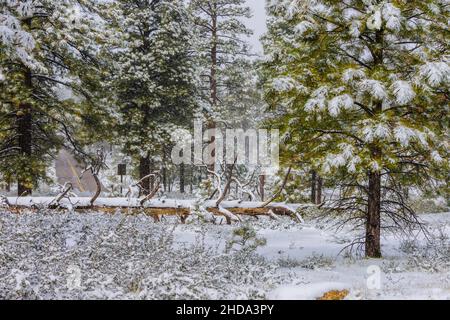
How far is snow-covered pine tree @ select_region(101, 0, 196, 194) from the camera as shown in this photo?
1891 cm

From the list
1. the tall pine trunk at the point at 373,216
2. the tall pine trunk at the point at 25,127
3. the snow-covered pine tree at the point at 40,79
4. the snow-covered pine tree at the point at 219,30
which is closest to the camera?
the tall pine trunk at the point at 373,216

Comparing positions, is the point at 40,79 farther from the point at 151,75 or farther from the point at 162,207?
the point at 162,207

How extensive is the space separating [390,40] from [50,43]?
11.3m

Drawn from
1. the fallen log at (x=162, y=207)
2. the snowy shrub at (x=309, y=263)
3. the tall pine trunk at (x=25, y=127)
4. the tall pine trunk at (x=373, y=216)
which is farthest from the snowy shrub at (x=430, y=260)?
the tall pine trunk at (x=25, y=127)

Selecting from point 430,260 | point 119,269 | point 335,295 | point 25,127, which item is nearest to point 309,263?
point 430,260

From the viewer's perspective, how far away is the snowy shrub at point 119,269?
6074 millimetres

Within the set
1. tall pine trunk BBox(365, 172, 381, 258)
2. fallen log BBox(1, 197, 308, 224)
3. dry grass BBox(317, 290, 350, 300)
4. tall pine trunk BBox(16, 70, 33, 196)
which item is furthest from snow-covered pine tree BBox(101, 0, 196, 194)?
dry grass BBox(317, 290, 350, 300)

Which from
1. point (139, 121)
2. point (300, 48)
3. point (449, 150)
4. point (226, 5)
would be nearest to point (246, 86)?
point (226, 5)

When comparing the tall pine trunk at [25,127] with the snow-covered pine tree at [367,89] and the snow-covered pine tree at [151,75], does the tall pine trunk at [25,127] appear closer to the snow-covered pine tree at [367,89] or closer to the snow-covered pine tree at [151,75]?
the snow-covered pine tree at [151,75]

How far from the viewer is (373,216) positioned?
33.1 feet

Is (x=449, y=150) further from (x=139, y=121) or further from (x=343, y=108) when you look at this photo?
(x=139, y=121)

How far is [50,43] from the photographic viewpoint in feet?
49.4

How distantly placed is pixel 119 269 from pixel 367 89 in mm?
6052

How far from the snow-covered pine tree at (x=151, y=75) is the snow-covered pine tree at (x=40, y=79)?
2.24m
